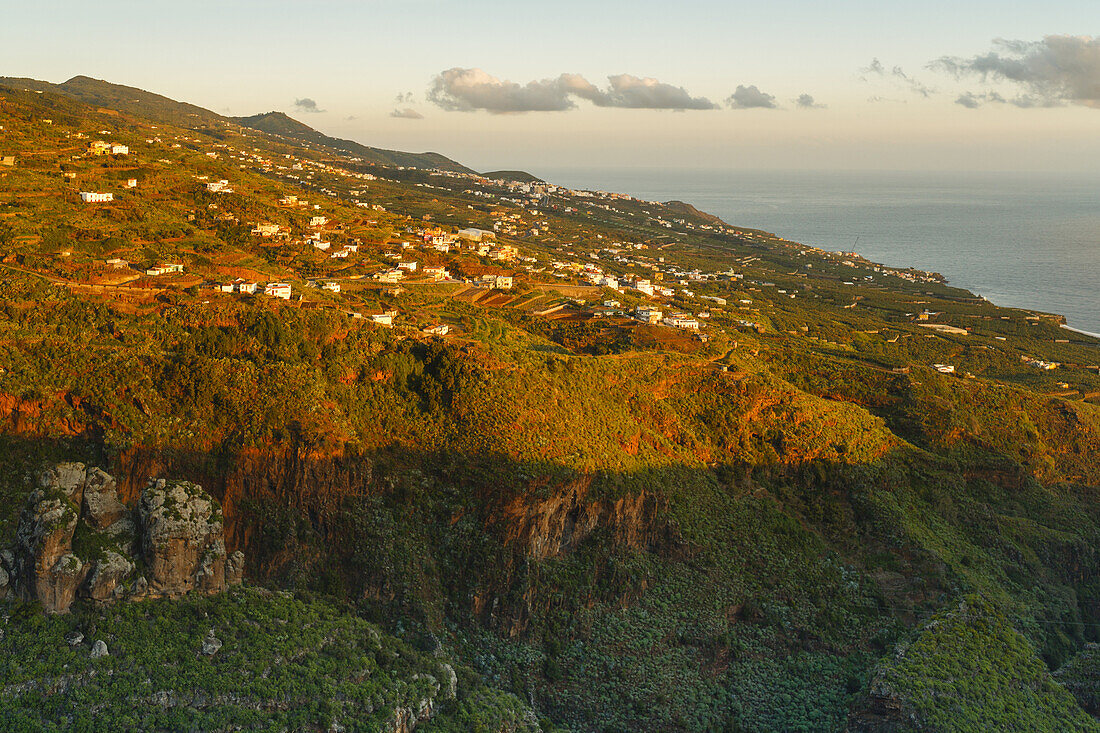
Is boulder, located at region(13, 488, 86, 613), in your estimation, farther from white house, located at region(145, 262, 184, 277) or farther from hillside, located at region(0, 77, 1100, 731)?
white house, located at region(145, 262, 184, 277)

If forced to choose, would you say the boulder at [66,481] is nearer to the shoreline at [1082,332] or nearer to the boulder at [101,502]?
the boulder at [101,502]

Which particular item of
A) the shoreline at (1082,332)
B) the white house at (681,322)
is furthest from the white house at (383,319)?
the shoreline at (1082,332)

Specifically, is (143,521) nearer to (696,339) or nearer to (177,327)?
(177,327)

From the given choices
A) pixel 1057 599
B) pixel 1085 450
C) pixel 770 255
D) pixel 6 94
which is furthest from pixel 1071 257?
pixel 6 94

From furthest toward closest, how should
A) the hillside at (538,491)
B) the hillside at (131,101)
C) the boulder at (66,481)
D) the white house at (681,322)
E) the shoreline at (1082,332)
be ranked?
the hillside at (131,101), the shoreline at (1082,332), the white house at (681,322), the hillside at (538,491), the boulder at (66,481)

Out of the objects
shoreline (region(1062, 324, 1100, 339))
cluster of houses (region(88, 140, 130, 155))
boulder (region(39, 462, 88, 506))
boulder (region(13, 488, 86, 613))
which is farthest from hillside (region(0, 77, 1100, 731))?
shoreline (region(1062, 324, 1100, 339))
